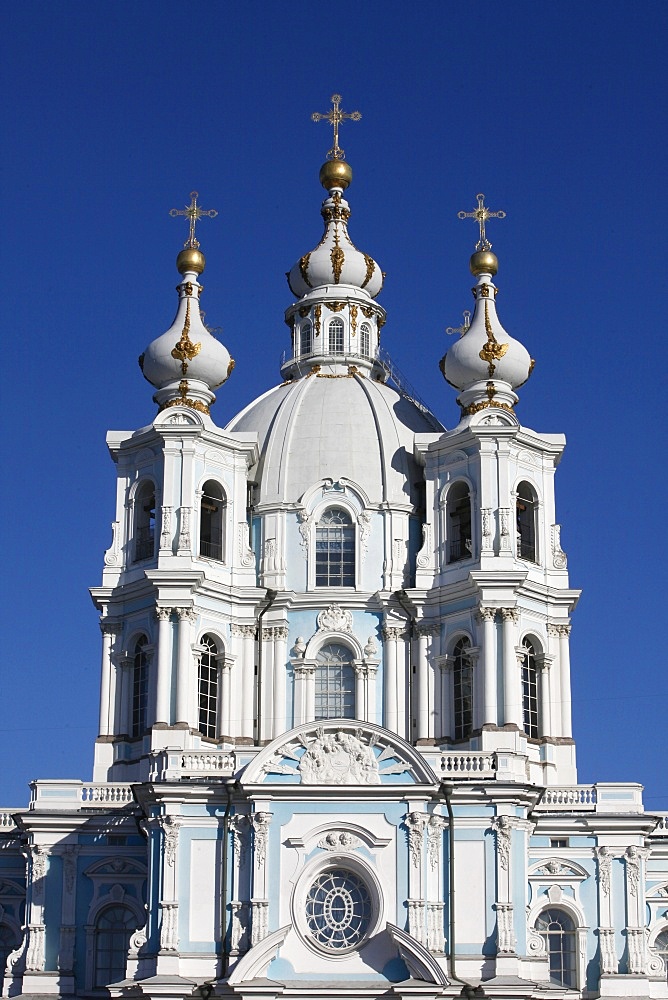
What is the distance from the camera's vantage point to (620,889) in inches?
2124

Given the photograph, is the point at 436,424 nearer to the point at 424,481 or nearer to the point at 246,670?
the point at 424,481

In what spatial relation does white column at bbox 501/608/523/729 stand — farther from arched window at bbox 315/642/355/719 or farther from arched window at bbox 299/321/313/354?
arched window at bbox 299/321/313/354

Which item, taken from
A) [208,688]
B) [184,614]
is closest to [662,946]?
[208,688]

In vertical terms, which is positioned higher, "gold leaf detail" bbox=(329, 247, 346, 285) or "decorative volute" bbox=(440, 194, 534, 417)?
"gold leaf detail" bbox=(329, 247, 346, 285)

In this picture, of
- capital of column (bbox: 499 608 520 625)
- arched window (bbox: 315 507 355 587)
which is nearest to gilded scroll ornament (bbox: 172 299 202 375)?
arched window (bbox: 315 507 355 587)

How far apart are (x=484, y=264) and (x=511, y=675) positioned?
14.2 m

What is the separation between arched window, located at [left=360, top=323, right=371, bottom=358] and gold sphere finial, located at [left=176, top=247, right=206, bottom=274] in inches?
237

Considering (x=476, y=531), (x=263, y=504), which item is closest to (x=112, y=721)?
(x=263, y=504)

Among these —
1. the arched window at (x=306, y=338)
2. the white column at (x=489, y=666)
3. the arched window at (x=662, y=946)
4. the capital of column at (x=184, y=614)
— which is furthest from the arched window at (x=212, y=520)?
the arched window at (x=662, y=946)

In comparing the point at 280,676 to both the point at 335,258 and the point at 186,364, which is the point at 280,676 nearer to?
the point at 186,364

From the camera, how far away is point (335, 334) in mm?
65812

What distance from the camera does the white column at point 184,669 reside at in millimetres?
55906

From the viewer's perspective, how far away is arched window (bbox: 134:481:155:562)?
5931 centimetres

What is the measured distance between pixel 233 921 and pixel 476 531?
14.5m
